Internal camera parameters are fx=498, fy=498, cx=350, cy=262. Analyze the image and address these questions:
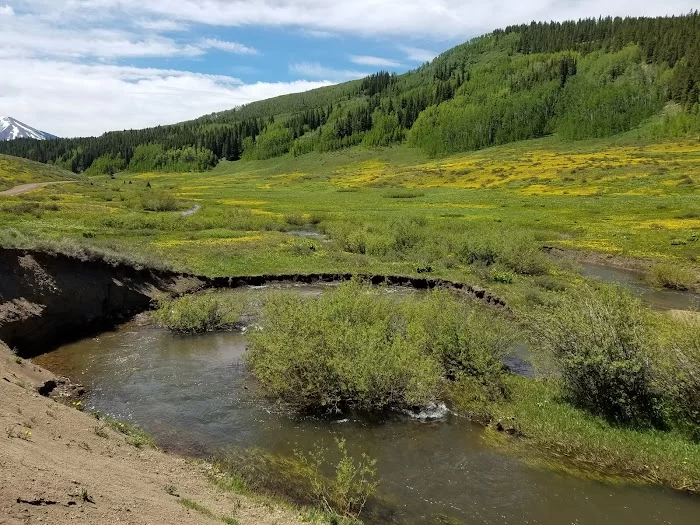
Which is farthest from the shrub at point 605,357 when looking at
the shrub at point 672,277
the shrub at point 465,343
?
the shrub at point 672,277

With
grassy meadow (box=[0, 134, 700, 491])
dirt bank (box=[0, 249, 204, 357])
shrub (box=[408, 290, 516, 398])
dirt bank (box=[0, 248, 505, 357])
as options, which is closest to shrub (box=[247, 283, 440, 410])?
shrub (box=[408, 290, 516, 398])

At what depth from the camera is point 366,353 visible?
1680 centimetres

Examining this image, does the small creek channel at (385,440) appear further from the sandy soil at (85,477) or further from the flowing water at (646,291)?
the flowing water at (646,291)

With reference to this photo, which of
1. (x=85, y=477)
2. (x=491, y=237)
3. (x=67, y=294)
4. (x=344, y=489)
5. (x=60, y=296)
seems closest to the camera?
(x=85, y=477)

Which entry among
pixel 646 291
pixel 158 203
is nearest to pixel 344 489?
pixel 646 291

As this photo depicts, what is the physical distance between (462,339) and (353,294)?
561 centimetres

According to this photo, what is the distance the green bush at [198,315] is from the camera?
25234mm

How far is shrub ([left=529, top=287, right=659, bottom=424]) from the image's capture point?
15.1 meters

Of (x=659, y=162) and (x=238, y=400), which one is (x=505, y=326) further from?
(x=659, y=162)

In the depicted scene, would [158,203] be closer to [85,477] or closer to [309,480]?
[309,480]

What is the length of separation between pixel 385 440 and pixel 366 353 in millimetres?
2927

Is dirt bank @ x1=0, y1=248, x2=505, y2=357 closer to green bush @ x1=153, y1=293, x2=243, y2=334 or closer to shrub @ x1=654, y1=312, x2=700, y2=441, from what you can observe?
green bush @ x1=153, y1=293, x2=243, y2=334

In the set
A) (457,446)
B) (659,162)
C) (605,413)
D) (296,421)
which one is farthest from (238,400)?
(659,162)

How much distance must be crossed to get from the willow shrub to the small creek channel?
2.85 feet
